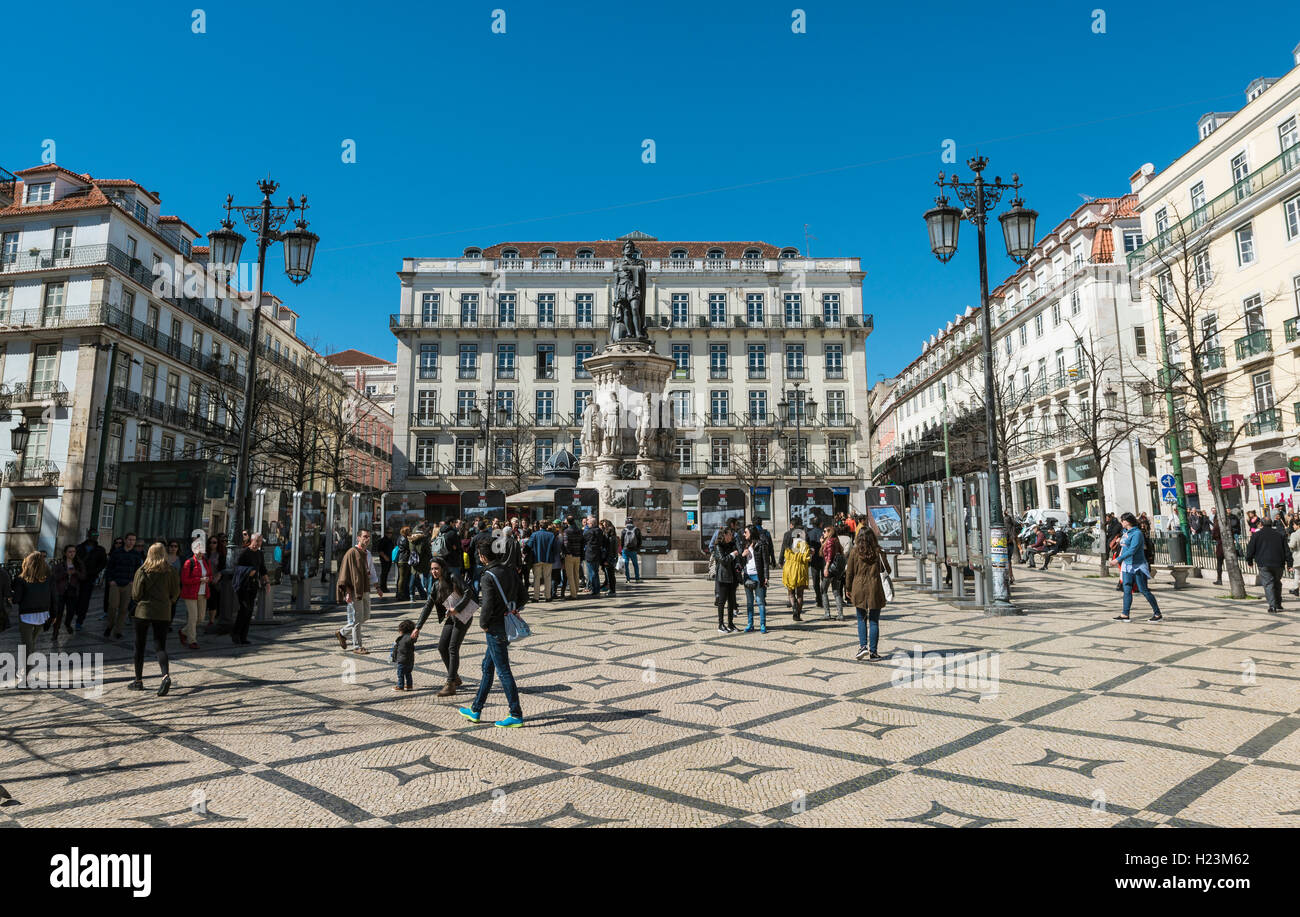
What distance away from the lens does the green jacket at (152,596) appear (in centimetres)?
727

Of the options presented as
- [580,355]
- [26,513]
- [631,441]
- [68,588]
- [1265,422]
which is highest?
[580,355]

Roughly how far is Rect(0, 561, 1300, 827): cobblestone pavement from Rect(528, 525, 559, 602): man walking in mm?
4962

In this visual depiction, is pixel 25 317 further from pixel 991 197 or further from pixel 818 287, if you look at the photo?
pixel 818 287

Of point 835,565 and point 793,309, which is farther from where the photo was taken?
point 793,309

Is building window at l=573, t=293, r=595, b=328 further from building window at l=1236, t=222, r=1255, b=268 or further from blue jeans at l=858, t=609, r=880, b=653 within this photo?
blue jeans at l=858, t=609, r=880, b=653

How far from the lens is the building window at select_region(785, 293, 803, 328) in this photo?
54062 millimetres

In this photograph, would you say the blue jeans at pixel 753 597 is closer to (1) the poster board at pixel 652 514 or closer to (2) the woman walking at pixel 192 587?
(2) the woman walking at pixel 192 587

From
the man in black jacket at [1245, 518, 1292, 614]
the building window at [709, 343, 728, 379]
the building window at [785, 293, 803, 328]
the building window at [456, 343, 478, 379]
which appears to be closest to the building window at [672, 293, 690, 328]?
the building window at [709, 343, 728, 379]

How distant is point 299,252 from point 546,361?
4119 cm

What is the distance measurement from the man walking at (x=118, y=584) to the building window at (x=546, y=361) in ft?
141

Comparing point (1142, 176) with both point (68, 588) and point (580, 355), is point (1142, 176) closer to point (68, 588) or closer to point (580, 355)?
point (580, 355)

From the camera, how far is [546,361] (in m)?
→ 53.8

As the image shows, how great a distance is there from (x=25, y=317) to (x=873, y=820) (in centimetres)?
4238

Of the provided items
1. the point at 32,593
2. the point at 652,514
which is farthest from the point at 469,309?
the point at 32,593
